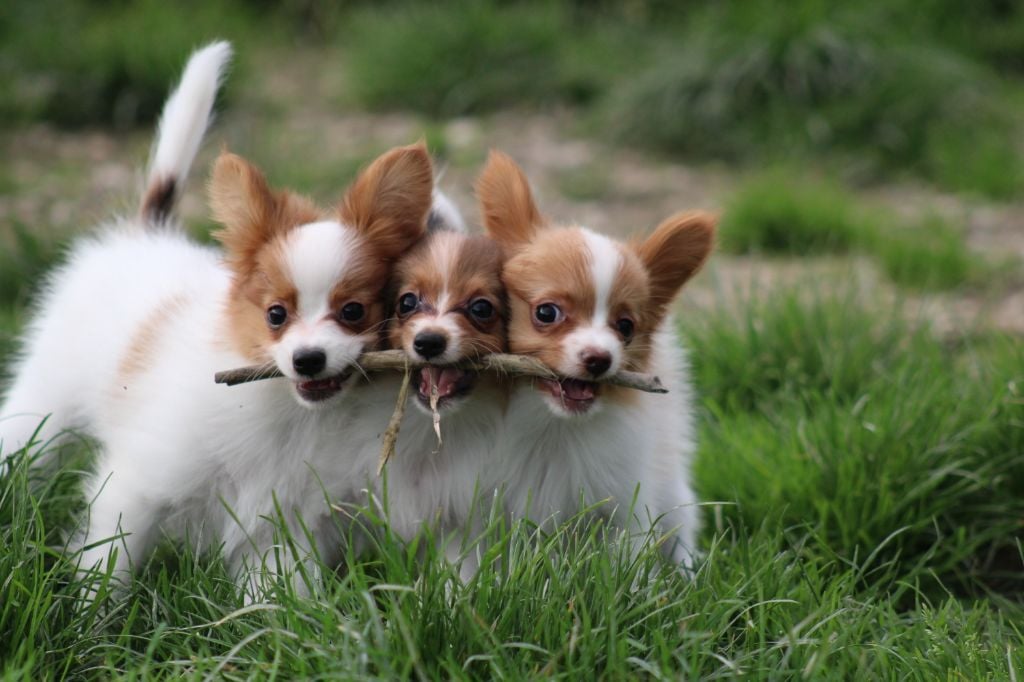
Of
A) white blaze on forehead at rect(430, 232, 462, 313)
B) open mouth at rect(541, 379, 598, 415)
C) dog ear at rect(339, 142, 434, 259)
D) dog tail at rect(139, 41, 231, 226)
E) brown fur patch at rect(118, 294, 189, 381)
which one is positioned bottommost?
open mouth at rect(541, 379, 598, 415)

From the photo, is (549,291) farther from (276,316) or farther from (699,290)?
(699,290)

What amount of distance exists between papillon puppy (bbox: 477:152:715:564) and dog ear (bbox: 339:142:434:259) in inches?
10.3

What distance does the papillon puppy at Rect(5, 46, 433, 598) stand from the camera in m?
3.17

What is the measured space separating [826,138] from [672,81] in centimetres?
113

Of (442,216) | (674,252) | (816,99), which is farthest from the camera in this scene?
(816,99)

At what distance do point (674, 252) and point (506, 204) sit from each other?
0.49 m

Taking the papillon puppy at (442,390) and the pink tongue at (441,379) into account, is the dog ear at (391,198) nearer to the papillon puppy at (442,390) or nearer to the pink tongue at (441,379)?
the papillon puppy at (442,390)

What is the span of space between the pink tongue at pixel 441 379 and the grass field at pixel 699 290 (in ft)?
1.30

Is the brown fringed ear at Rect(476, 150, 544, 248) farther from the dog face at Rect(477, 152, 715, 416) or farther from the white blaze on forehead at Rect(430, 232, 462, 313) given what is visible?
the white blaze on forehead at Rect(430, 232, 462, 313)

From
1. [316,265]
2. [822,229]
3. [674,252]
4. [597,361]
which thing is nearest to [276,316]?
[316,265]

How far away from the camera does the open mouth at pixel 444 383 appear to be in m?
3.16

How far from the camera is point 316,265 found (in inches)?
123

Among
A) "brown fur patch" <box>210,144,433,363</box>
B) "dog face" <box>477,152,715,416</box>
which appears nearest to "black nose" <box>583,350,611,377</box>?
"dog face" <box>477,152,715,416</box>

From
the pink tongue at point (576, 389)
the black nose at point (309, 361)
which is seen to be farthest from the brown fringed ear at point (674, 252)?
the black nose at point (309, 361)
